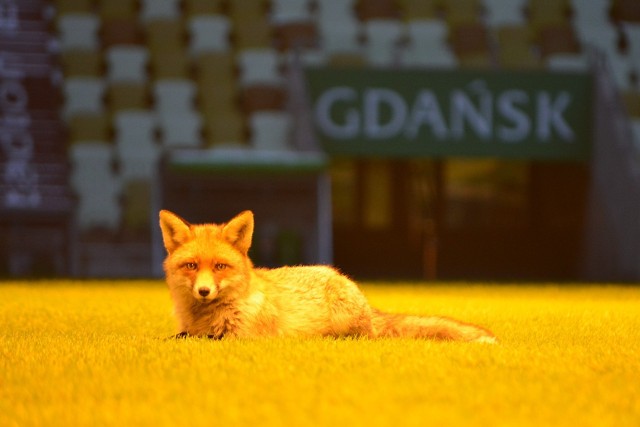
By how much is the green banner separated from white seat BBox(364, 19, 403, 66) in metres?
0.78

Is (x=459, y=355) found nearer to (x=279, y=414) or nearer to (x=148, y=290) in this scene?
A: (x=279, y=414)

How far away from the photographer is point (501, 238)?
60.4ft

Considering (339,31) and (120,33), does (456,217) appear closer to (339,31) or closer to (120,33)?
(339,31)

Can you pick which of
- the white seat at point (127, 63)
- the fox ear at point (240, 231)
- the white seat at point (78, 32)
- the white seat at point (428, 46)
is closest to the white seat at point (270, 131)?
the white seat at point (127, 63)

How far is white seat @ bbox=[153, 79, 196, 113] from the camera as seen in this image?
16062 mm

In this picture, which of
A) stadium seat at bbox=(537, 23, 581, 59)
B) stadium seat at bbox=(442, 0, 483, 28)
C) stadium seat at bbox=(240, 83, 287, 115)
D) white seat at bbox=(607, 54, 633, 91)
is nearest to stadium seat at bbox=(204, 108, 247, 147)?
stadium seat at bbox=(240, 83, 287, 115)

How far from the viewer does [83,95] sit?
1608cm

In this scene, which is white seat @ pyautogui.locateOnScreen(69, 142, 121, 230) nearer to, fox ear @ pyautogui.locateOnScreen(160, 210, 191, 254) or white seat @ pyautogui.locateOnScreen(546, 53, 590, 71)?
white seat @ pyautogui.locateOnScreen(546, 53, 590, 71)

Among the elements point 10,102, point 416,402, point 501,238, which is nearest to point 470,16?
point 501,238

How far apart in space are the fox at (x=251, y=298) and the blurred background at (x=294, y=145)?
8.84m

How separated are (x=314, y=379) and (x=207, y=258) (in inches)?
48.0

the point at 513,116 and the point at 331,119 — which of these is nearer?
the point at 331,119

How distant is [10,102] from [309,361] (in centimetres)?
1283

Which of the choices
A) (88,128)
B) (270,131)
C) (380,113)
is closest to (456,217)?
(380,113)
